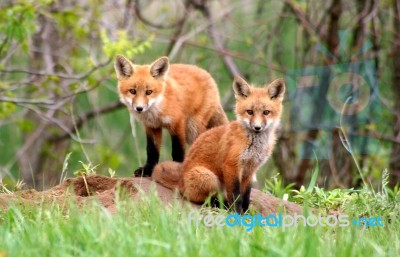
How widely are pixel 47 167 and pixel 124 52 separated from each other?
450 cm

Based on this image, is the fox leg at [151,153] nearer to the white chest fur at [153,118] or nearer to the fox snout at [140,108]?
the white chest fur at [153,118]

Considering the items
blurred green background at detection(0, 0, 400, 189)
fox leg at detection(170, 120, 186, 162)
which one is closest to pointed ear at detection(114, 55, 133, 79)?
fox leg at detection(170, 120, 186, 162)

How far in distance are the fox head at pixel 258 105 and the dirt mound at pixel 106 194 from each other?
63cm

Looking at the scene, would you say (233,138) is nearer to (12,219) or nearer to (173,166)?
(173,166)

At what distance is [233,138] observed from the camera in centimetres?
668

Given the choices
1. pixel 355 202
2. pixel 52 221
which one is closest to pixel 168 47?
pixel 355 202

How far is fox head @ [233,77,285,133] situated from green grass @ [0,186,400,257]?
151cm

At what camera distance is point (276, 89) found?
6.79 m

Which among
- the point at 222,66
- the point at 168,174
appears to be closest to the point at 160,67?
the point at 168,174

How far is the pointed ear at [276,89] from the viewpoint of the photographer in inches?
266

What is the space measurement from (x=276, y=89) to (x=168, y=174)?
3.83 feet

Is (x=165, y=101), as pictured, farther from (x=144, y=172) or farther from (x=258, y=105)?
(x=258, y=105)

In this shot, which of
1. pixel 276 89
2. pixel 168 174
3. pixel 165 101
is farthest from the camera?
pixel 165 101

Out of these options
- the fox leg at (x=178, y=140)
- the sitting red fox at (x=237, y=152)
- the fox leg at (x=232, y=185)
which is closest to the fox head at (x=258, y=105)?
the sitting red fox at (x=237, y=152)
